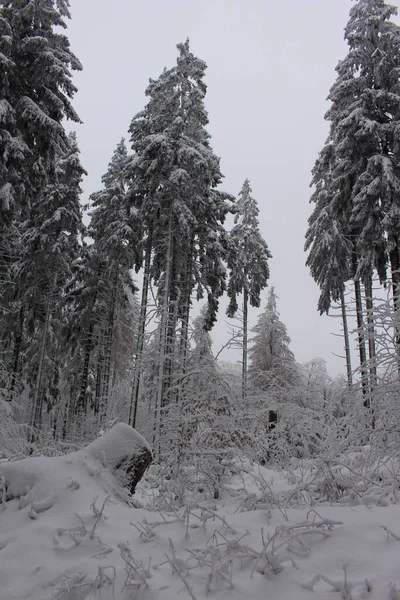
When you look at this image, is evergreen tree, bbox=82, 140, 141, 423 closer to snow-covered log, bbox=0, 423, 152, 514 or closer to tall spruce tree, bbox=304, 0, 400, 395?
tall spruce tree, bbox=304, 0, 400, 395

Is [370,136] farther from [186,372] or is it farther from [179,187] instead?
[186,372]

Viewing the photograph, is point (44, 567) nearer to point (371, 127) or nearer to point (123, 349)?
point (371, 127)

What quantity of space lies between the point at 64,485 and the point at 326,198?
20.8 m

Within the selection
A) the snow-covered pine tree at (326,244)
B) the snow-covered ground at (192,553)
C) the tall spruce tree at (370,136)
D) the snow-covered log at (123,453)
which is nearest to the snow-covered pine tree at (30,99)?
the snow-covered log at (123,453)

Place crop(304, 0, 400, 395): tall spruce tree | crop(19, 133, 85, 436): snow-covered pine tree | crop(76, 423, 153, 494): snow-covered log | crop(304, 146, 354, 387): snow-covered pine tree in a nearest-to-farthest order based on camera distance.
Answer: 1. crop(76, 423, 153, 494): snow-covered log
2. crop(304, 0, 400, 395): tall spruce tree
3. crop(19, 133, 85, 436): snow-covered pine tree
4. crop(304, 146, 354, 387): snow-covered pine tree

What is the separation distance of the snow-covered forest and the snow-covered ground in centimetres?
2

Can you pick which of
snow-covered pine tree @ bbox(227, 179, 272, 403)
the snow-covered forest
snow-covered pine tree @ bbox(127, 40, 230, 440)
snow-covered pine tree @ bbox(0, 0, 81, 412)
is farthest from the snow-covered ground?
snow-covered pine tree @ bbox(227, 179, 272, 403)

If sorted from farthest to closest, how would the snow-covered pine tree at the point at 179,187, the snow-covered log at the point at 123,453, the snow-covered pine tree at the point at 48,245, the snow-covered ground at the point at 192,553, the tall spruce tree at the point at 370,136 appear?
1. the snow-covered pine tree at the point at 48,245
2. the snow-covered pine tree at the point at 179,187
3. the tall spruce tree at the point at 370,136
4. the snow-covered log at the point at 123,453
5. the snow-covered ground at the point at 192,553

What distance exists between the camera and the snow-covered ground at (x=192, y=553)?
2.81 metres

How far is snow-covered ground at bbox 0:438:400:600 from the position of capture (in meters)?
2.81

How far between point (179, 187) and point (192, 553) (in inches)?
620

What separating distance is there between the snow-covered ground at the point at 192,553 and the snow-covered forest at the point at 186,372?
17 millimetres

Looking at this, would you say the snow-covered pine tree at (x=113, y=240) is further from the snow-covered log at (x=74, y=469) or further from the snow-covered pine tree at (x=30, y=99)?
the snow-covered log at (x=74, y=469)

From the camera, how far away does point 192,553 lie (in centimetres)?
325
